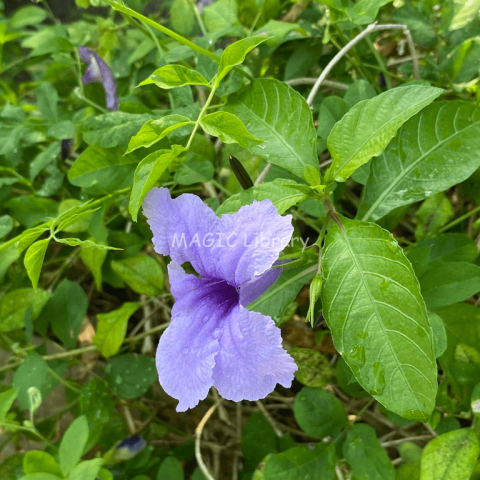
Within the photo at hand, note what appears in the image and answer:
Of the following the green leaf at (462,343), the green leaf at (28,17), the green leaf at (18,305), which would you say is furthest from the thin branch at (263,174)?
the green leaf at (28,17)

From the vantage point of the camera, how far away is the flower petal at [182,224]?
679 millimetres

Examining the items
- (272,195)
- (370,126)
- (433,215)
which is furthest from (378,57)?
(272,195)

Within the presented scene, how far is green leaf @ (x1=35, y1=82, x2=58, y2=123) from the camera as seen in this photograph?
4.13 ft

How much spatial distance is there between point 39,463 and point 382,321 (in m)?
0.73

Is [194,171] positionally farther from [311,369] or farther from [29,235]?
[311,369]

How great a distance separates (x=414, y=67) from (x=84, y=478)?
3.42ft

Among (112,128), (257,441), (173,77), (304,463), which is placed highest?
(173,77)

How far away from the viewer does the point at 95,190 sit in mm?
996

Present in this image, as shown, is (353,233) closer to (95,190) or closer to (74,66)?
(95,190)

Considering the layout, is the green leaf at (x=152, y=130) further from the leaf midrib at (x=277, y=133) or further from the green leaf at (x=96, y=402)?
the green leaf at (x=96, y=402)

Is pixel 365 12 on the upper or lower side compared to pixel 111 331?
upper

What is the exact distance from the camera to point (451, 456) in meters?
0.82

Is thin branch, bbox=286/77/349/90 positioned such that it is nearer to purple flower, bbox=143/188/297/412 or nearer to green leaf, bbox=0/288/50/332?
purple flower, bbox=143/188/297/412

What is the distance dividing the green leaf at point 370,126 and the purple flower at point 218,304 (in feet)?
0.54
